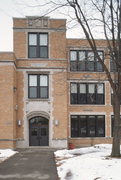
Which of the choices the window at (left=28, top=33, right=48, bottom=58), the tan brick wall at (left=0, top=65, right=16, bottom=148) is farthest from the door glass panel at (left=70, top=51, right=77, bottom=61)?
the tan brick wall at (left=0, top=65, right=16, bottom=148)

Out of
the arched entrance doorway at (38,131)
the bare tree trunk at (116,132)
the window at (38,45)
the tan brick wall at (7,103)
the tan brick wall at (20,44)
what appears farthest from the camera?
the window at (38,45)

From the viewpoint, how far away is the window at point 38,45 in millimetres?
27953

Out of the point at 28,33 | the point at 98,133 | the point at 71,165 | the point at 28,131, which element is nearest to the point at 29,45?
the point at 28,33

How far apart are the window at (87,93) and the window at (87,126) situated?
156cm

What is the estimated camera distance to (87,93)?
30.2 metres

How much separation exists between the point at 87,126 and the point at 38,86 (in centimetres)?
676

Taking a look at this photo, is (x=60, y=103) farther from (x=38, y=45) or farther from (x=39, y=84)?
(x=38, y=45)

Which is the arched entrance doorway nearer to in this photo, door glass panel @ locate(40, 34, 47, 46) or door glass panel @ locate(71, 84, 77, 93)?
door glass panel @ locate(71, 84, 77, 93)

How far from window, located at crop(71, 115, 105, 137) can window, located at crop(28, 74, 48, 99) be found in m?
4.47

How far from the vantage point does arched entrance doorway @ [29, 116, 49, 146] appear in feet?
90.2

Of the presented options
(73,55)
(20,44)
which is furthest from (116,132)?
(73,55)

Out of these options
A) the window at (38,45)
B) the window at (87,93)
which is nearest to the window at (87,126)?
the window at (87,93)

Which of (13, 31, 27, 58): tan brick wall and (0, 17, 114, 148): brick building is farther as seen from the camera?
(13, 31, 27, 58): tan brick wall

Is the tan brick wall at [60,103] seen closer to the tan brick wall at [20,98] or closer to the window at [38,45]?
the window at [38,45]
